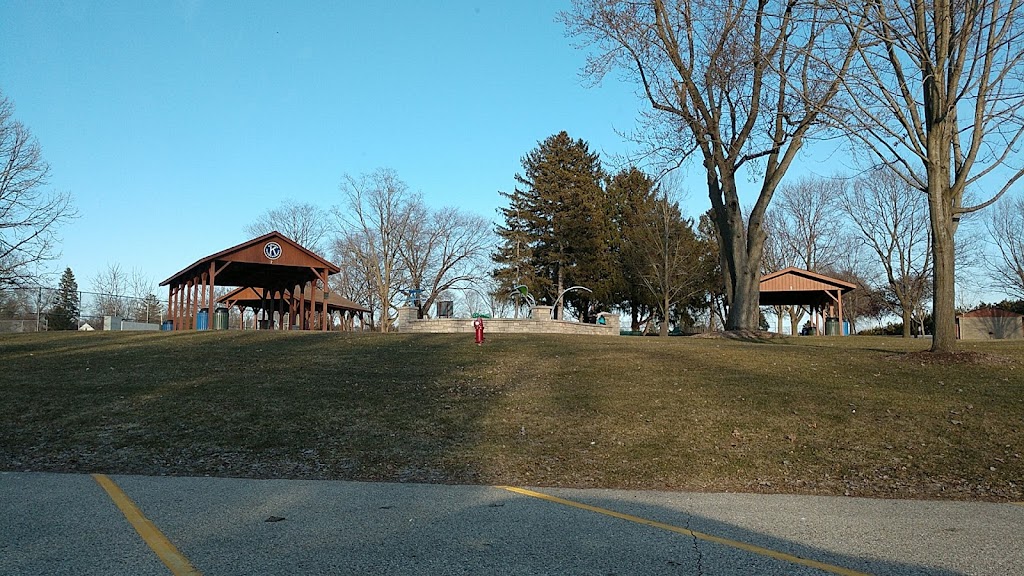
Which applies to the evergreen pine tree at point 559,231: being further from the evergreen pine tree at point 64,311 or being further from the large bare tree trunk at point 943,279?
the large bare tree trunk at point 943,279

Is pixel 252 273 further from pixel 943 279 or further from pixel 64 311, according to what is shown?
pixel 943 279

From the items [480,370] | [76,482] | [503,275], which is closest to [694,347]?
[480,370]

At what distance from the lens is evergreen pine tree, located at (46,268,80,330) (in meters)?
38.5

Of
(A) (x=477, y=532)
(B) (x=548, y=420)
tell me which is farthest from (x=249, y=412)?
(A) (x=477, y=532)

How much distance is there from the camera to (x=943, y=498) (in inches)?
306

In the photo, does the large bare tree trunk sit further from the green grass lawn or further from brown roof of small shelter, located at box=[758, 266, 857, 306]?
brown roof of small shelter, located at box=[758, 266, 857, 306]

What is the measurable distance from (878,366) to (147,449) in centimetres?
1255

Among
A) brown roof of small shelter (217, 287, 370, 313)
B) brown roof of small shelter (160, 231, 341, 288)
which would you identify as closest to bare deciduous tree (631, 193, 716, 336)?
brown roof of small shelter (217, 287, 370, 313)

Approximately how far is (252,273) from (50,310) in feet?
34.0

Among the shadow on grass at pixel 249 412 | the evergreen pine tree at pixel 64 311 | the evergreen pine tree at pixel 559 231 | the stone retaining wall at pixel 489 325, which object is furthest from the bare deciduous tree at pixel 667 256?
the shadow on grass at pixel 249 412

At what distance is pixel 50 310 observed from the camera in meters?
38.4

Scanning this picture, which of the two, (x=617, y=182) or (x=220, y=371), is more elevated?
(x=617, y=182)

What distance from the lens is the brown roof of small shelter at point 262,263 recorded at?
108ft

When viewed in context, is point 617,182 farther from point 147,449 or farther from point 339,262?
point 147,449
